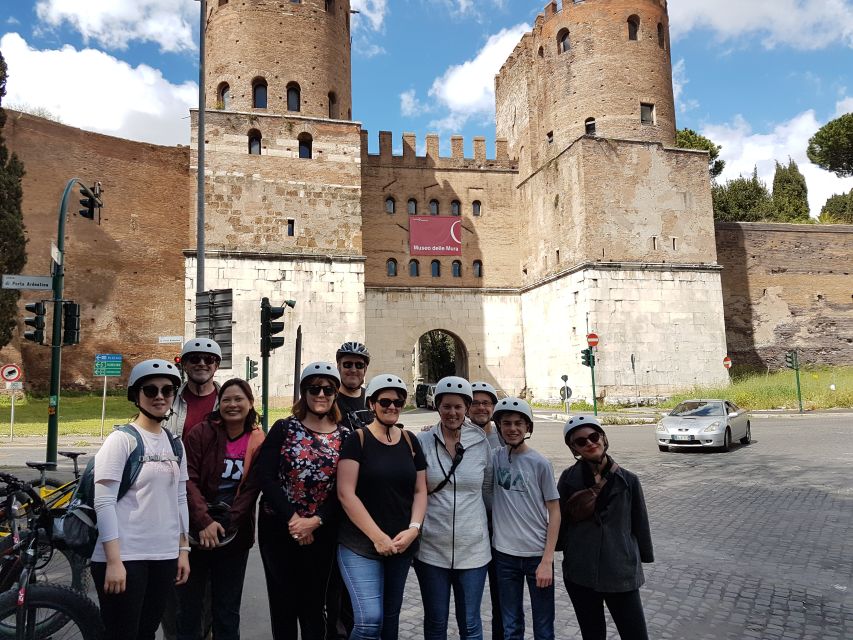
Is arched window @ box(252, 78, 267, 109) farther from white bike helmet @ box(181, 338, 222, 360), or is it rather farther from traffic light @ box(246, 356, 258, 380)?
white bike helmet @ box(181, 338, 222, 360)

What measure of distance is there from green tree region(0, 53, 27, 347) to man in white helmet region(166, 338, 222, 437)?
68.9 feet

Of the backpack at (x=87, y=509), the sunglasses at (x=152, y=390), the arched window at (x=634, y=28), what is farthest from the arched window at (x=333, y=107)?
the backpack at (x=87, y=509)

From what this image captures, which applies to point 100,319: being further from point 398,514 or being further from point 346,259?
point 398,514

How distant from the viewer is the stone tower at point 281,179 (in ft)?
80.4

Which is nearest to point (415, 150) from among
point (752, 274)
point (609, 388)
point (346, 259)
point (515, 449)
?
point (346, 259)

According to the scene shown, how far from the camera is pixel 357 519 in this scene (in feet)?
10.5

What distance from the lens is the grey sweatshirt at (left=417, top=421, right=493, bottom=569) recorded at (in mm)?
3443

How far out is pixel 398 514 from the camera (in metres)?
3.29

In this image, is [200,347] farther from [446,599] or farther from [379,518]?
[446,599]

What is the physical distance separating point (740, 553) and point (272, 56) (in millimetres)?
24821

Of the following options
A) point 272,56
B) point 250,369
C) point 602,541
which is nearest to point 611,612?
point 602,541

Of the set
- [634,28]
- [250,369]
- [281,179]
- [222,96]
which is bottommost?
[250,369]

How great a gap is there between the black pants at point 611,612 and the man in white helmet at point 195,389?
2422 millimetres

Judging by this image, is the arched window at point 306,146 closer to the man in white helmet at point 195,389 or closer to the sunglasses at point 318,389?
the man in white helmet at point 195,389
